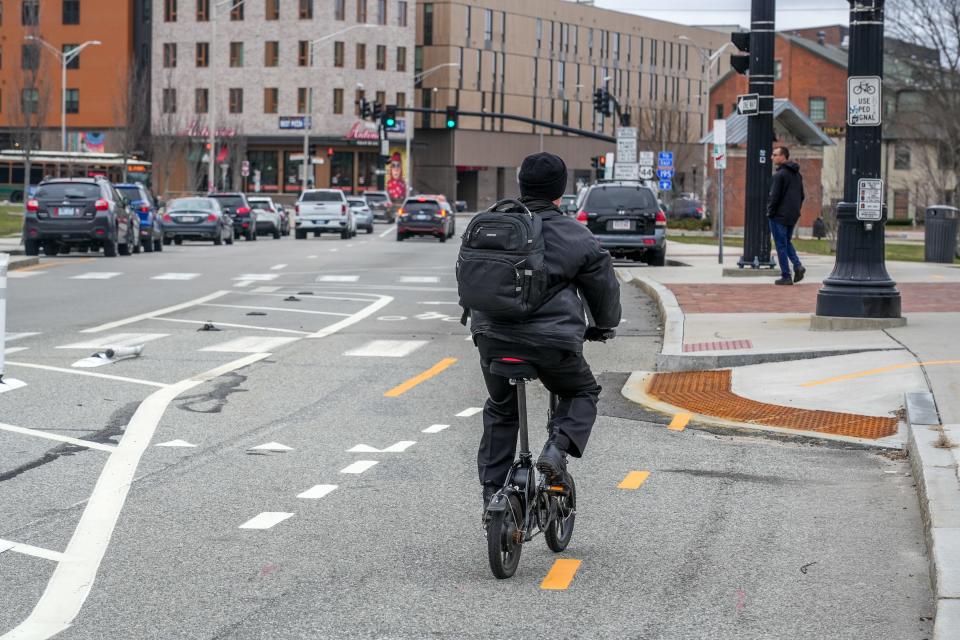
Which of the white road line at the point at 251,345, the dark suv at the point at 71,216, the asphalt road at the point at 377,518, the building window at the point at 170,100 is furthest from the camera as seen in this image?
the building window at the point at 170,100

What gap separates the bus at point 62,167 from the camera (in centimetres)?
7894

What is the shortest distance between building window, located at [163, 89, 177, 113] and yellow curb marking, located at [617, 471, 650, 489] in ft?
295

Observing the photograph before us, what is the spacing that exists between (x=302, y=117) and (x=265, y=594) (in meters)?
95.7

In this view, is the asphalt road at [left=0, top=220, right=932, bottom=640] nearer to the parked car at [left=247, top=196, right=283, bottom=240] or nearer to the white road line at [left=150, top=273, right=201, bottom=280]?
the white road line at [left=150, top=273, right=201, bottom=280]

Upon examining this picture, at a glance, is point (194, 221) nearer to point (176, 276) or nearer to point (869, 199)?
point (176, 276)

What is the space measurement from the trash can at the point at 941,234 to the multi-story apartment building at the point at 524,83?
202 feet

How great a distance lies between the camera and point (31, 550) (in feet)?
22.9

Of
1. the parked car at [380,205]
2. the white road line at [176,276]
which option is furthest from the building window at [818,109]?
the white road line at [176,276]

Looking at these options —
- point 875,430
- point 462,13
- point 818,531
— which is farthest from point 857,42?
point 462,13

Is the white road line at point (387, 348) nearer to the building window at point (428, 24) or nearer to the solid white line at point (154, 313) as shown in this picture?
the solid white line at point (154, 313)

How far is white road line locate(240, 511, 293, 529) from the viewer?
24.9 feet

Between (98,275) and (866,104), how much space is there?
646 inches

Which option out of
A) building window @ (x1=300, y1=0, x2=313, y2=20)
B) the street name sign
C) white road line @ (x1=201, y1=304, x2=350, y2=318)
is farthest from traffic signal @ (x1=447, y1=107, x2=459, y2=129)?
building window @ (x1=300, y1=0, x2=313, y2=20)

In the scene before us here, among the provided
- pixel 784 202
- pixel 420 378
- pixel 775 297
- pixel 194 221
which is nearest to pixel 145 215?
pixel 194 221
